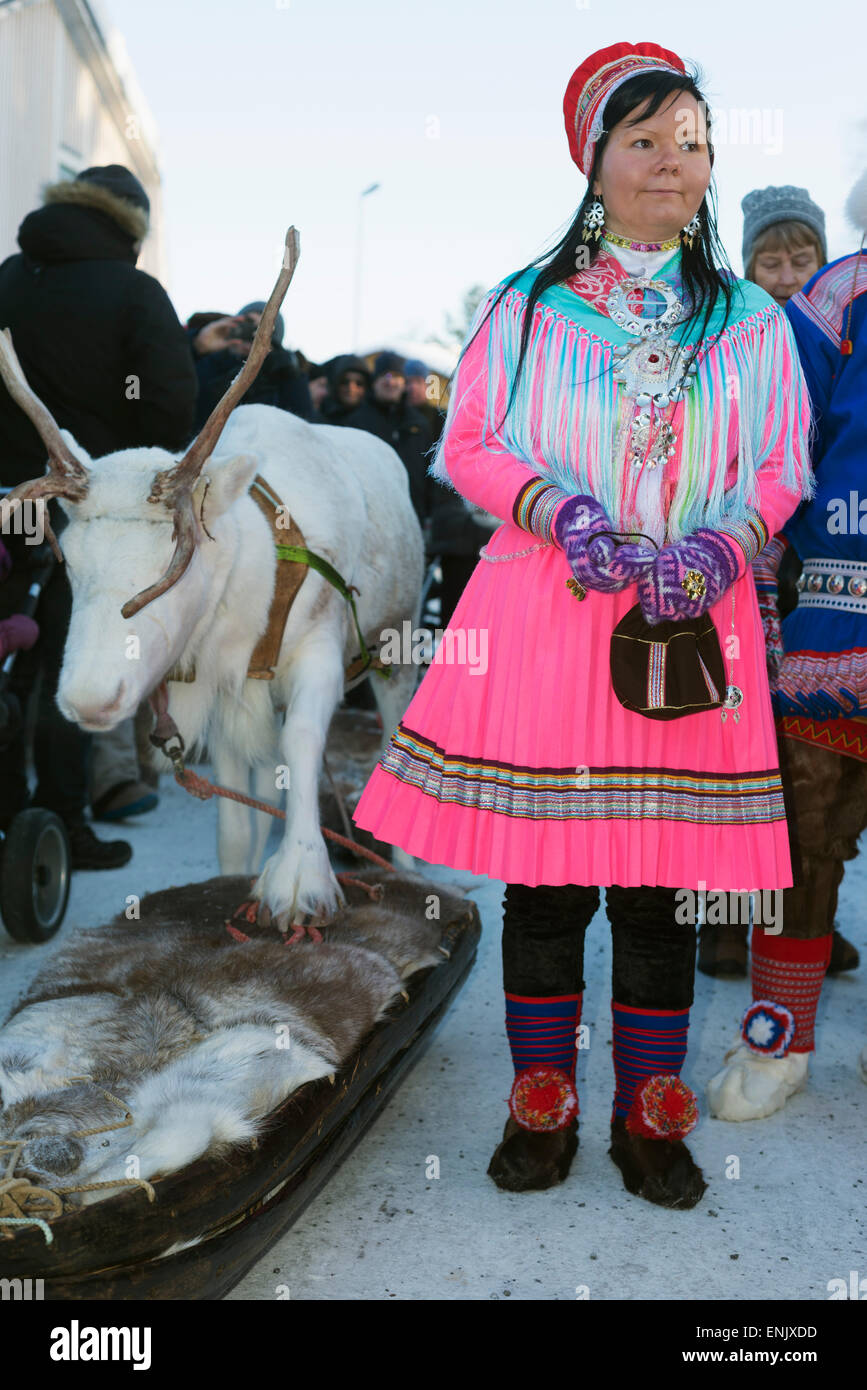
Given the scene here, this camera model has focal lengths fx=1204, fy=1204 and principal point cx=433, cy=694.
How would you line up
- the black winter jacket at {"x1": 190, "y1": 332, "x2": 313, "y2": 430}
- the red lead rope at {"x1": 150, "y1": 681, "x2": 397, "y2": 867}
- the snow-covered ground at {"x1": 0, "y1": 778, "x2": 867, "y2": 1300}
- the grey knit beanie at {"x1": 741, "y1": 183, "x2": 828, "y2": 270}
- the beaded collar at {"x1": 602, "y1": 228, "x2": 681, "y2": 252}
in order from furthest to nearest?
the black winter jacket at {"x1": 190, "y1": 332, "x2": 313, "y2": 430} → the grey knit beanie at {"x1": 741, "y1": 183, "x2": 828, "y2": 270} → the red lead rope at {"x1": 150, "y1": 681, "x2": 397, "y2": 867} → the beaded collar at {"x1": 602, "y1": 228, "x2": 681, "y2": 252} → the snow-covered ground at {"x1": 0, "y1": 778, "x2": 867, "y2": 1300}

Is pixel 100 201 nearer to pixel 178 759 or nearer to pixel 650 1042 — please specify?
pixel 178 759

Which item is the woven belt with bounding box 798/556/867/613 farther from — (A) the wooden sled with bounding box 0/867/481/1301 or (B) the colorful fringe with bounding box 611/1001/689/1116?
(A) the wooden sled with bounding box 0/867/481/1301

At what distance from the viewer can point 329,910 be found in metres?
2.79

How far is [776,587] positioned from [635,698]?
842mm

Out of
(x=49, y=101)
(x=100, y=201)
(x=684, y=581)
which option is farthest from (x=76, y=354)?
(x=49, y=101)

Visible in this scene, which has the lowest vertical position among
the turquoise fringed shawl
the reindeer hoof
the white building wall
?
the reindeer hoof

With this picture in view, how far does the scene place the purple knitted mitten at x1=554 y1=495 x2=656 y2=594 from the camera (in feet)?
6.44

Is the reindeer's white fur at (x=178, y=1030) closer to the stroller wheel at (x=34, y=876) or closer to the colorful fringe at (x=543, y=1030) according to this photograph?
the colorful fringe at (x=543, y=1030)

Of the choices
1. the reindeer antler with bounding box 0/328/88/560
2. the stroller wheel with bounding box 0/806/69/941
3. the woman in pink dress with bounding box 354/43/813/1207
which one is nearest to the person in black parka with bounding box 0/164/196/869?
the stroller wheel with bounding box 0/806/69/941

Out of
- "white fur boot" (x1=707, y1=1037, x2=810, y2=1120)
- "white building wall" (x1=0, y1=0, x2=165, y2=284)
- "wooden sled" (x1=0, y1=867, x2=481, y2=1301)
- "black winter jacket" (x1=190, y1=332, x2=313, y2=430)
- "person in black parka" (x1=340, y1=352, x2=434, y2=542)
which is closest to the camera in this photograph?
"wooden sled" (x1=0, y1=867, x2=481, y2=1301)

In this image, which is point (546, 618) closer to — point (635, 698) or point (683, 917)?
point (635, 698)

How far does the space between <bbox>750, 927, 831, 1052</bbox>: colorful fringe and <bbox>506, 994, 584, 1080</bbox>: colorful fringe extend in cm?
59

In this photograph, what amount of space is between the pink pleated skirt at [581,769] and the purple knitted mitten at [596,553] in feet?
0.53

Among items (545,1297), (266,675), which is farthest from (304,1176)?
(266,675)
